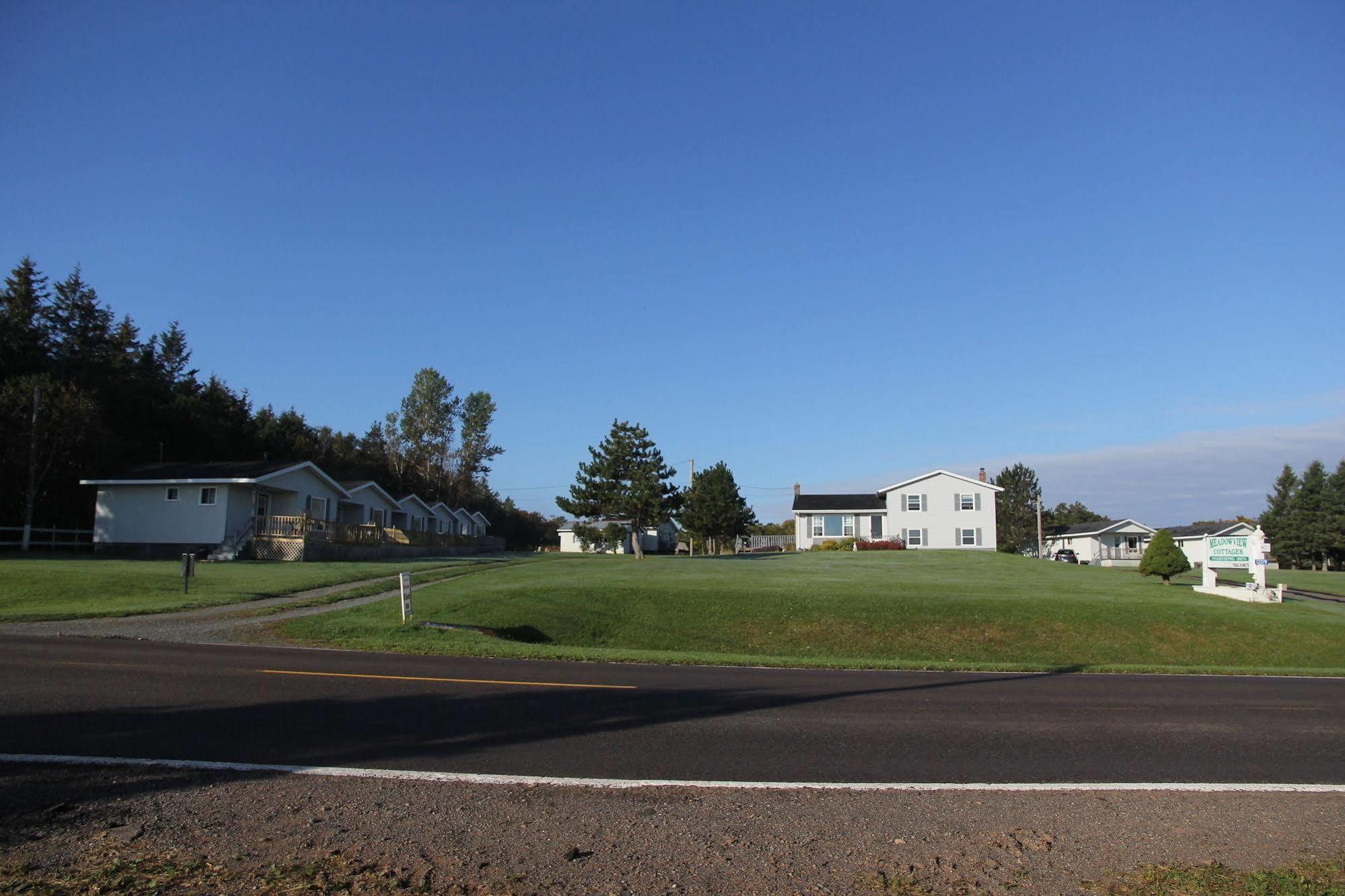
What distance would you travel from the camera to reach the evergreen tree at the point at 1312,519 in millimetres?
83438

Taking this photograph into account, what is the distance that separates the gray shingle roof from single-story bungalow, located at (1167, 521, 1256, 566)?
25.9 metres

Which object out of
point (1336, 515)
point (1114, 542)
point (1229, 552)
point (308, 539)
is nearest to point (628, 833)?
point (308, 539)

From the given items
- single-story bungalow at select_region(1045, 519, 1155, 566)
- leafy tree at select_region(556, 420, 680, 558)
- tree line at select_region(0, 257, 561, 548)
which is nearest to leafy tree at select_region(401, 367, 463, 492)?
tree line at select_region(0, 257, 561, 548)

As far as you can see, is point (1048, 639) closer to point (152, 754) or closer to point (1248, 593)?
point (1248, 593)

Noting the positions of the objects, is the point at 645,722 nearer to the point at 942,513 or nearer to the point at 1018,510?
the point at 942,513

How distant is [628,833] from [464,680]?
20.3 ft

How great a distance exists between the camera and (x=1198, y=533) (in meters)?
89.8

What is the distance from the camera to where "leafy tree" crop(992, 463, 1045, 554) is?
81.0 meters

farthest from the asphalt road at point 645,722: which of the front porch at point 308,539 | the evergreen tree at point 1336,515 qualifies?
the evergreen tree at point 1336,515

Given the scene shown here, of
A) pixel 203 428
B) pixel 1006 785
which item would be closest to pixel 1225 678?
pixel 1006 785

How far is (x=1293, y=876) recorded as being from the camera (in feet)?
16.6

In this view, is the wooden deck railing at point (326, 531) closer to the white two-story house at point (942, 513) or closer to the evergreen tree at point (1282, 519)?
the white two-story house at point (942, 513)

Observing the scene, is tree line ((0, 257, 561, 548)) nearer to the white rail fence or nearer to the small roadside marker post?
the white rail fence

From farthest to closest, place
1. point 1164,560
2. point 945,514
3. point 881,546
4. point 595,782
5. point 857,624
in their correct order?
point 945,514
point 881,546
point 1164,560
point 857,624
point 595,782
